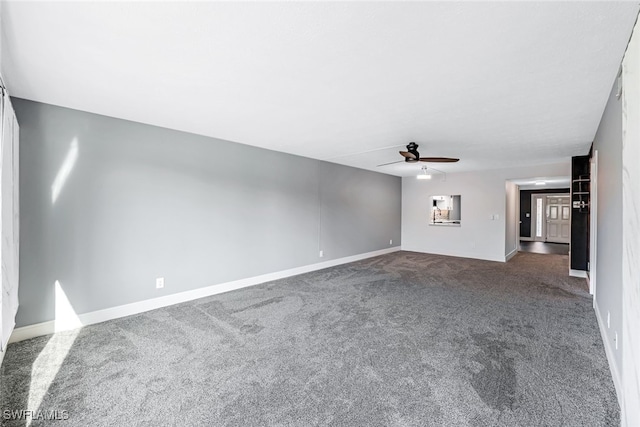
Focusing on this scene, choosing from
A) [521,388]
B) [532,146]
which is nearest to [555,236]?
[532,146]

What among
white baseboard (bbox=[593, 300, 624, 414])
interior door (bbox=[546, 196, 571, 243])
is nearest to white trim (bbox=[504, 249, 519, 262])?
interior door (bbox=[546, 196, 571, 243])

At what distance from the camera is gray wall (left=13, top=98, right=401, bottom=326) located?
9.16 ft

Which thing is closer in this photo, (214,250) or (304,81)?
(304,81)

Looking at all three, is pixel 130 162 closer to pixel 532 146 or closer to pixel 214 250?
pixel 214 250

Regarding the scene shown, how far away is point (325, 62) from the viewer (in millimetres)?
2006

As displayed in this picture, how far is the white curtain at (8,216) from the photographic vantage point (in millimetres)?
2033

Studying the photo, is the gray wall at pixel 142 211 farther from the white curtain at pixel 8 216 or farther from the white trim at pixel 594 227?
the white trim at pixel 594 227

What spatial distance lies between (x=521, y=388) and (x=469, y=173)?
20.3 ft

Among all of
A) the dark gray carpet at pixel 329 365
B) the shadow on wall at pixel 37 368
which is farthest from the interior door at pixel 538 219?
the shadow on wall at pixel 37 368

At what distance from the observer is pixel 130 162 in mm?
3340

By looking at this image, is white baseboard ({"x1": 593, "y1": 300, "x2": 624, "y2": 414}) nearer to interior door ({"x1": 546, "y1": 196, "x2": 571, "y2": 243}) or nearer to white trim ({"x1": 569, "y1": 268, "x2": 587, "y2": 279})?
white trim ({"x1": 569, "y1": 268, "x2": 587, "y2": 279})

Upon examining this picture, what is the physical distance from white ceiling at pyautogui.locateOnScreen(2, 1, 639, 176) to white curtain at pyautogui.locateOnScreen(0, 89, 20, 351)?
0.43 meters

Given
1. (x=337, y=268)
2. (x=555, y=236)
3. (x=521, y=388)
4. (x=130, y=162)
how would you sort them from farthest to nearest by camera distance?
(x=555, y=236) < (x=337, y=268) < (x=130, y=162) < (x=521, y=388)

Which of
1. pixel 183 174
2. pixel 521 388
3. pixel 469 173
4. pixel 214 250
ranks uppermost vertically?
pixel 469 173
